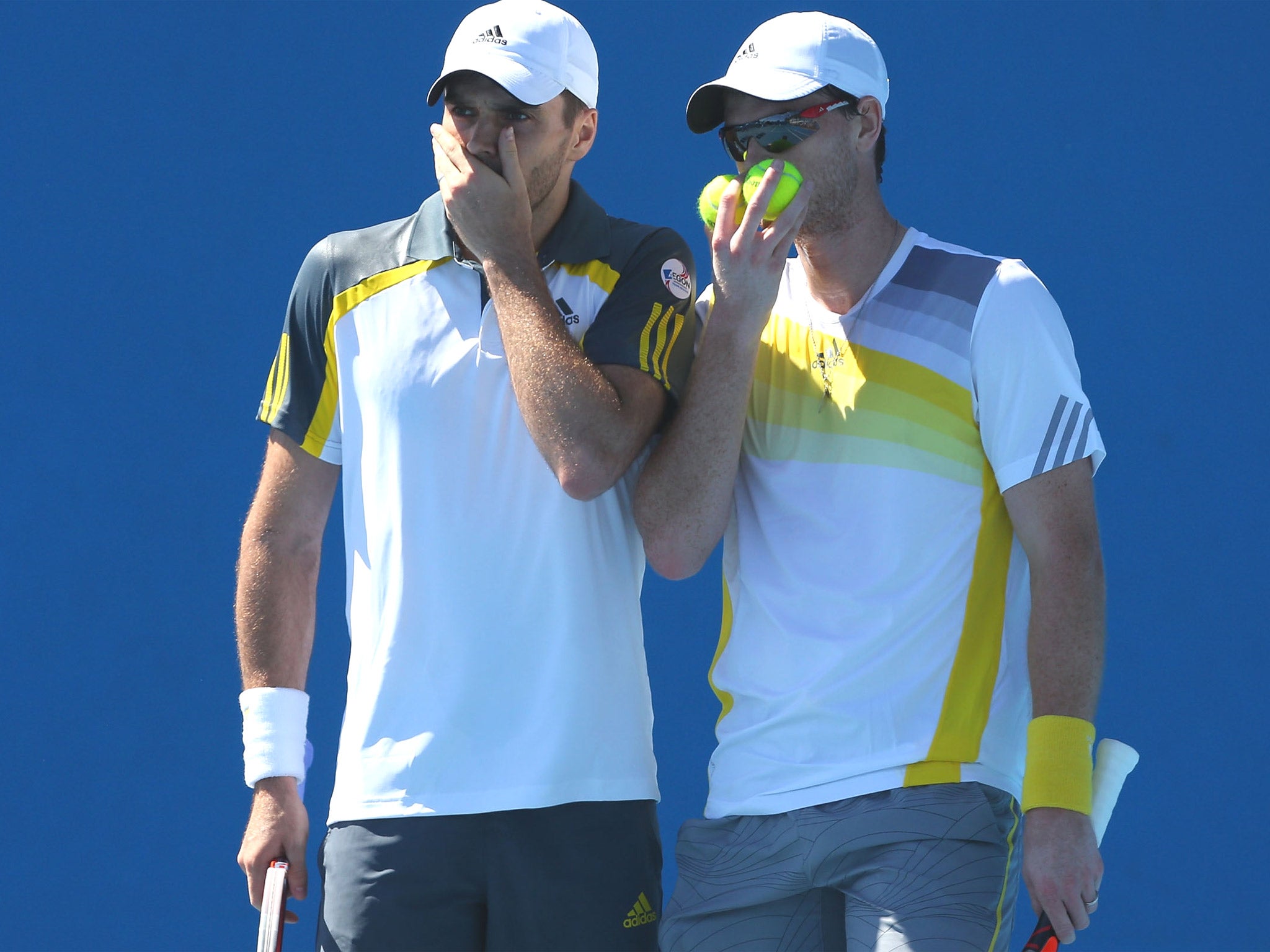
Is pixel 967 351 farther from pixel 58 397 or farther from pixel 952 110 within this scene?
pixel 58 397

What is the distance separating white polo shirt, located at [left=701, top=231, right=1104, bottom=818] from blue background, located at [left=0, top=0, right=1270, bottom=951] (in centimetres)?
177

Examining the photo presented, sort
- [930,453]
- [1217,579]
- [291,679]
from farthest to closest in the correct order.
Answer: [1217,579], [291,679], [930,453]

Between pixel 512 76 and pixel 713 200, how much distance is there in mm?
405

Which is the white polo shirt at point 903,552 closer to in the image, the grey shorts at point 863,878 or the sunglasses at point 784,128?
the grey shorts at point 863,878

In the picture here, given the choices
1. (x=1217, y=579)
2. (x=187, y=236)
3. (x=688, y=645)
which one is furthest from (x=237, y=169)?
(x=1217, y=579)

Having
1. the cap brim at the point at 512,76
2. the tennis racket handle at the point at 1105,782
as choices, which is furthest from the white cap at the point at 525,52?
the tennis racket handle at the point at 1105,782

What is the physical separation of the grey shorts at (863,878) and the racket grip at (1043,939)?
10 centimetres

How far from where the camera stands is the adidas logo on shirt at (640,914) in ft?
8.41

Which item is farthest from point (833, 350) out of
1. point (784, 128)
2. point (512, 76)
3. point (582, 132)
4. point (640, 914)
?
point (640, 914)

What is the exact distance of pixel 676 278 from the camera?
2.79 metres

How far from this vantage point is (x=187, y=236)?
441 centimetres

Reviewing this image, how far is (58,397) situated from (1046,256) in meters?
2.80

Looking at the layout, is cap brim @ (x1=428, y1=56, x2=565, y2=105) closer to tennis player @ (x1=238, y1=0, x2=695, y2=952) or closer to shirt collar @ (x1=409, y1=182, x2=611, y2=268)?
tennis player @ (x1=238, y1=0, x2=695, y2=952)

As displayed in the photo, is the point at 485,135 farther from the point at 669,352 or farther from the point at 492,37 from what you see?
the point at 669,352
